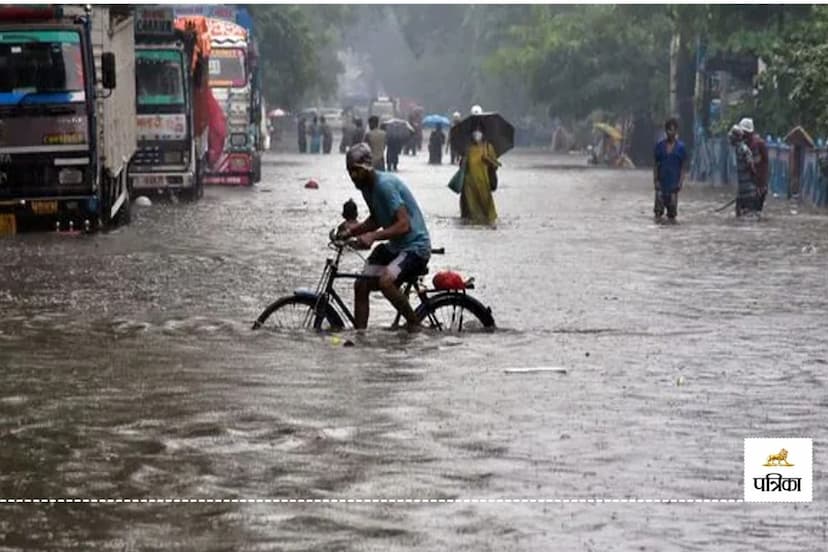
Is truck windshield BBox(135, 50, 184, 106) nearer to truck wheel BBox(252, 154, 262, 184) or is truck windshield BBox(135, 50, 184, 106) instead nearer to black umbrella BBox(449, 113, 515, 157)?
black umbrella BBox(449, 113, 515, 157)

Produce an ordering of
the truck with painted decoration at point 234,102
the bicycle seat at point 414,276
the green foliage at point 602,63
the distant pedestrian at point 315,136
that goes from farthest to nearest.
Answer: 1. the distant pedestrian at point 315,136
2. the green foliage at point 602,63
3. the truck with painted decoration at point 234,102
4. the bicycle seat at point 414,276

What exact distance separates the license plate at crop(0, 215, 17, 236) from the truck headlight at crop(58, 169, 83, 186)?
0.74m

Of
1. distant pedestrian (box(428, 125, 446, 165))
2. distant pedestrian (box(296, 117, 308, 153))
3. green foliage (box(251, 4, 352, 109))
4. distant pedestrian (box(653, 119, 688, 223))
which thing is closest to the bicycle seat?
distant pedestrian (box(653, 119, 688, 223))

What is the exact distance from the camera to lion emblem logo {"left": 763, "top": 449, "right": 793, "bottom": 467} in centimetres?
919

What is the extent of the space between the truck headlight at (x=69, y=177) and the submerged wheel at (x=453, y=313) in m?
12.6

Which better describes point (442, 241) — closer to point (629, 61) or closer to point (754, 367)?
point (754, 367)

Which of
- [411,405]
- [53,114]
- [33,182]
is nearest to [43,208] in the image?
[33,182]

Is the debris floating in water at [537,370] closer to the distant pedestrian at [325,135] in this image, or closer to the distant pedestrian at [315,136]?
the distant pedestrian at [325,135]

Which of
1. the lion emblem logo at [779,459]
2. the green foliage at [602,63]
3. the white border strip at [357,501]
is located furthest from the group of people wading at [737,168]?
the green foliage at [602,63]

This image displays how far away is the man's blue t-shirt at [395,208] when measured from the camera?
14234 mm

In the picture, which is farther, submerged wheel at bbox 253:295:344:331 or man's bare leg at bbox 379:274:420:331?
submerged wheel at bbox 253:295:344:331

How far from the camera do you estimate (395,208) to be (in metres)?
14.2

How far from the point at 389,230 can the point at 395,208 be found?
0.15 m

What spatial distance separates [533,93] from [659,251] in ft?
160
